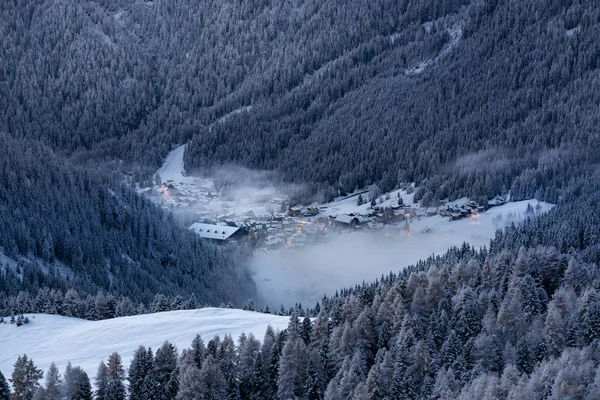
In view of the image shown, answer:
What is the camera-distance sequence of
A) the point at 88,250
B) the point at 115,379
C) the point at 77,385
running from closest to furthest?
the point at 77,385
the point at 115,379
the point at 88,250

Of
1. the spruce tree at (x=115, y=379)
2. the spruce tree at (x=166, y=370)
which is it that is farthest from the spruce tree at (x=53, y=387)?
the spruce tree at (x=166, y=370)

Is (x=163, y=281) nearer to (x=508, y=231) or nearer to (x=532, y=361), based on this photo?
(x=508, y=231)

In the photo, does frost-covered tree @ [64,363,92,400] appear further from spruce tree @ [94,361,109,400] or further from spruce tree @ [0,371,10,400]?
spruce tree @ [0,371,10,400]

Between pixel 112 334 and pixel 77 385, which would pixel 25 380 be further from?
pixel 112 334

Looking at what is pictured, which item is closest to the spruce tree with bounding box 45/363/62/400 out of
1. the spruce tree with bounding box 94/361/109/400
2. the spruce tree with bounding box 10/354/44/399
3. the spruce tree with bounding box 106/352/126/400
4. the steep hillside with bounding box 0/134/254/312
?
the spruce tree with bounding box 10/354/44/399

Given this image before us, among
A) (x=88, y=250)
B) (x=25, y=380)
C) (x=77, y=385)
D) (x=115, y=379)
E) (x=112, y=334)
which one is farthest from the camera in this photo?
(x=88, y=250)

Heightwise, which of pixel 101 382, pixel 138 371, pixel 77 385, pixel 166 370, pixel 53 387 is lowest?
pixel 166 370

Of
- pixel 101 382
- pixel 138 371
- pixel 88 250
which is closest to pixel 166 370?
pixel 138 371

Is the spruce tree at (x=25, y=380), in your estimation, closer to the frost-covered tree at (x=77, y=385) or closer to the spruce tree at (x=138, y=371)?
the frost-covered tree at (x=77, y=385)
